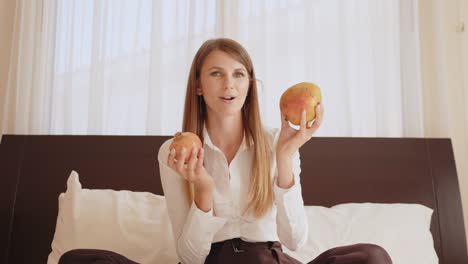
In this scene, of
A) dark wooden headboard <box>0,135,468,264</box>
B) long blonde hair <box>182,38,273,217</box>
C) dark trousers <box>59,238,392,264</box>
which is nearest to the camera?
dark trousers <box>59,238,392,264</box>

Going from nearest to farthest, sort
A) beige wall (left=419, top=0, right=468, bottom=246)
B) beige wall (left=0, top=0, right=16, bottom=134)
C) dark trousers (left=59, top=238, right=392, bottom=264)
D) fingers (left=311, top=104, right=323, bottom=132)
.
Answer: dark trousers (left=59, top=238, right=392, bottom=264) < fingers (left=311, top=104, right=323, bottom=132) < beige wall (left=419, top=0, right=468, bottom=246) < beige wall (left=0, top=0, right=16, bottom=134)

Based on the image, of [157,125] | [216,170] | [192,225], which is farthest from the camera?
[157,125]

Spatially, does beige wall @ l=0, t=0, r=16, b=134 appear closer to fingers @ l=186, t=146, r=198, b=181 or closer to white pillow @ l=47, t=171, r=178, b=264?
white pillow @ l=47, t=171, r=178, b=264

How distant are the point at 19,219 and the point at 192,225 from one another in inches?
43.4

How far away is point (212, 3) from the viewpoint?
6.88 feet

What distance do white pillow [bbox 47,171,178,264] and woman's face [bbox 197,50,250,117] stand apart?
529 mm

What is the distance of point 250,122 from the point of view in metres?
1.33

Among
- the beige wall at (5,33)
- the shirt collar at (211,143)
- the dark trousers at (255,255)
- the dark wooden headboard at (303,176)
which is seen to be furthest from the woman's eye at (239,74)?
the beige wall at (5,33)

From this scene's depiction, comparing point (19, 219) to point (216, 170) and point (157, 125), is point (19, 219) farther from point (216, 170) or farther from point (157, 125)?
point (216, 170)

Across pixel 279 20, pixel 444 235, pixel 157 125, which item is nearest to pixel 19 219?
pixel 157 125

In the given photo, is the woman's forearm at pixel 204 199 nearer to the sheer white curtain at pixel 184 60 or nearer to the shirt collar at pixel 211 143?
the shirt collar at pixel 211 143

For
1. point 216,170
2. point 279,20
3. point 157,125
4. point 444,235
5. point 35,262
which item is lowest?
point 35,262

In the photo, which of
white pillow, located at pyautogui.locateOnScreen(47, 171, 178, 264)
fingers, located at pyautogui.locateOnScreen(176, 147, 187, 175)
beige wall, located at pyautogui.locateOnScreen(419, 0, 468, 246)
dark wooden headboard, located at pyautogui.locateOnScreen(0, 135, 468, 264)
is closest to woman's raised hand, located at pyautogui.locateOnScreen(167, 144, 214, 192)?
fingers, located at pyautogui.locateOnScreen(176, 147, 187, 175)

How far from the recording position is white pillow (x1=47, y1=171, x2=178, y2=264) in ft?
4.92
